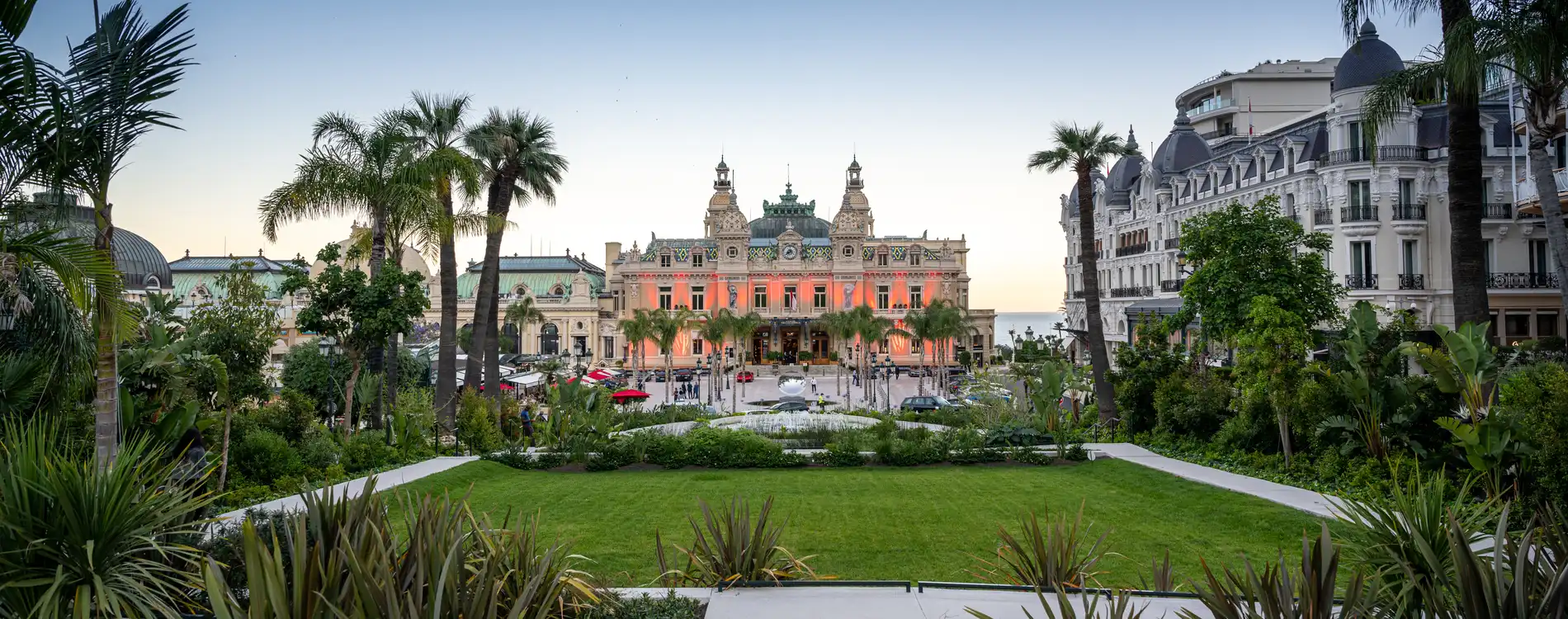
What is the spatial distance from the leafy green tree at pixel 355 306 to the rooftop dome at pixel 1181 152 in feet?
121

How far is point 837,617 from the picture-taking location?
7824mm

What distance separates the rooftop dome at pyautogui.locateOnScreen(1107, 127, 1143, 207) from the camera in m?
50.2

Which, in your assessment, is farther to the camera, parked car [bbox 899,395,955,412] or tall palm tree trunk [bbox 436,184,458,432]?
parked car [bbox 899,395,955,412]

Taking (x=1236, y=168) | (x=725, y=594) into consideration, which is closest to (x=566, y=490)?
(x=725, y=594)

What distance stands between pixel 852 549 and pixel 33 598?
7.54m

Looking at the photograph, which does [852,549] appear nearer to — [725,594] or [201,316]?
[725,594]

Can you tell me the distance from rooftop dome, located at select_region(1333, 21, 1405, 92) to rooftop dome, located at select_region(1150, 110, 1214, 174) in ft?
44.3

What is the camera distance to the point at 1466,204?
14.9 metres

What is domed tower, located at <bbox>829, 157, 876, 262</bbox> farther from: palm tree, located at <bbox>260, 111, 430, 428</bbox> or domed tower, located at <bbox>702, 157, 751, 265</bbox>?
palm tree, located at <bbox>260, 111, 430, 428</bbox>

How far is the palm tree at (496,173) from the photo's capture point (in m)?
24.4

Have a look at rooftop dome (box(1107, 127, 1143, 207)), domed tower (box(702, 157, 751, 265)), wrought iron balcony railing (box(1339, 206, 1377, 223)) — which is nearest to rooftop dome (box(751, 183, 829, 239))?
domed tower (box(702, 157, 751, 265))

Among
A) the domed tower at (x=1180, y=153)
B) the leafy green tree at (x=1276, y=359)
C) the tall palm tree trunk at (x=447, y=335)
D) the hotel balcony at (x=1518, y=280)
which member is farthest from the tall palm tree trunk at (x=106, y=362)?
the domed tower at (x=1180, y=153)

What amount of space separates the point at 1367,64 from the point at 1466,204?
1723 cm

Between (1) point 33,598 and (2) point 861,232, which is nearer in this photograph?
(1) point 33,598
